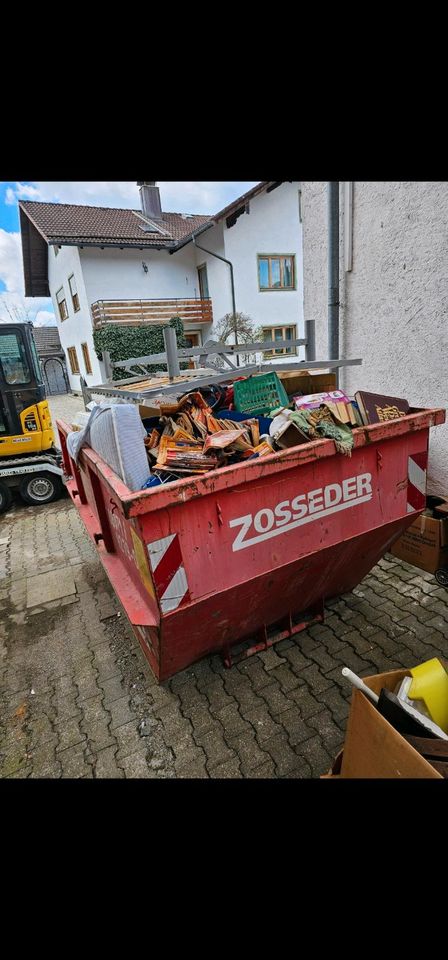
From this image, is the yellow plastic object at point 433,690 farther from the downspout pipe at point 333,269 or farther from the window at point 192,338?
the window at point 192,338

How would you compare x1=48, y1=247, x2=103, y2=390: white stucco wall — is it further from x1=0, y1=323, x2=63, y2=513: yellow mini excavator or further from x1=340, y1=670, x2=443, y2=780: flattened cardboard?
x1=340, y1=670, x2=443, y2=780: flattened cardboard

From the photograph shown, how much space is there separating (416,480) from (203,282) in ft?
55.0

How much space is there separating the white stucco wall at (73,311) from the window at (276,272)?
6.74 metres

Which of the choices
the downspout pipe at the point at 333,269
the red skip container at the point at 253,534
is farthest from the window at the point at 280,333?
the red skip container at the point at 253,534

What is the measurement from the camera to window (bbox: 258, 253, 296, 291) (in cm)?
1578

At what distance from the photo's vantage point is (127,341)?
50.6 ft

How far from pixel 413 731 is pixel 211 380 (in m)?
2.12

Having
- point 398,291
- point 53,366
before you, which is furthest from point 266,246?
point 53,366

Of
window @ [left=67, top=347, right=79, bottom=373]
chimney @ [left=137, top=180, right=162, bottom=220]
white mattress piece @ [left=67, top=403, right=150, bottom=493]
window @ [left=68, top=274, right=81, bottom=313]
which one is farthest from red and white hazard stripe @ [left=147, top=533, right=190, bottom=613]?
chimney @ [left=137, top=180, right=162, bottom=220]

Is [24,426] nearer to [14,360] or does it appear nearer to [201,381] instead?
[14,360]

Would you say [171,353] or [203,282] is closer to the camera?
[171,353]

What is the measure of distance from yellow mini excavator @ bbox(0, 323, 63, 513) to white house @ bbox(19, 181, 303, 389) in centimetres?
1039

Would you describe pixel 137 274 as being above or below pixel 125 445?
above

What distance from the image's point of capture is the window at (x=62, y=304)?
63.5 ft
